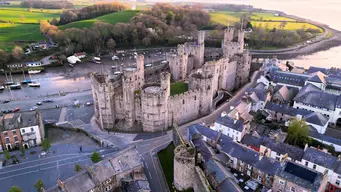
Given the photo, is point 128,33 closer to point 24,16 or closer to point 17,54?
point 17,54

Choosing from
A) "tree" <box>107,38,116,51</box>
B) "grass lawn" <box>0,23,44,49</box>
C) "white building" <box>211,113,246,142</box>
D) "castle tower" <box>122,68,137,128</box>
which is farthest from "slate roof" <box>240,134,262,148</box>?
"grass lawn" <box>0,23,44,49</box>

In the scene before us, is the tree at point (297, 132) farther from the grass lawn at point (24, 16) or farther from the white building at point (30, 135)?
the grass lawn at point (24, 16)

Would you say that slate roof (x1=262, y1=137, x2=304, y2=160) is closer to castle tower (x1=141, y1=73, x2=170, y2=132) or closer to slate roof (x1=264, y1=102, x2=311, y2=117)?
slate roof (x1=264, y1=102, x2=311, y2=117)

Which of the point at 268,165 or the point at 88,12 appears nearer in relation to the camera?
the point at 268,165

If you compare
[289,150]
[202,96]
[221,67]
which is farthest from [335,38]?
[289,150]

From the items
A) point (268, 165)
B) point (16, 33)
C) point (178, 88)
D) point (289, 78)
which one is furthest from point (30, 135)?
point (16, 33)

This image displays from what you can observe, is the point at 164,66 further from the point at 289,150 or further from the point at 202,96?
the point at 289,150

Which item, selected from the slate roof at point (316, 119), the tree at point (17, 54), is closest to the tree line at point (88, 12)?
the tree at point (17, 54)
